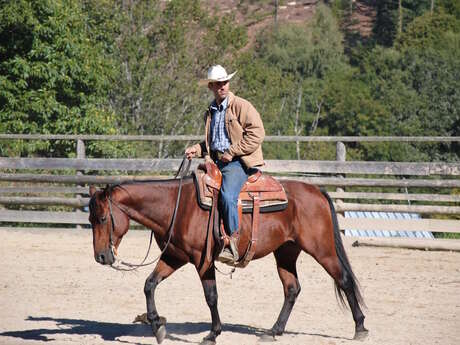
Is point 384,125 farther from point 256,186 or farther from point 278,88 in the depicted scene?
point 256,186

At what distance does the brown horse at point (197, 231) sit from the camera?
7152 mm

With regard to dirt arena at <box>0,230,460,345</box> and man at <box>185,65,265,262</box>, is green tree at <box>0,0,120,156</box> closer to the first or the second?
dirt arena at <box>0,230,460,345</box>

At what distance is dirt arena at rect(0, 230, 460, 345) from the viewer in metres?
7.76

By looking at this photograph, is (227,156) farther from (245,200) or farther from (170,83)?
(170,83)

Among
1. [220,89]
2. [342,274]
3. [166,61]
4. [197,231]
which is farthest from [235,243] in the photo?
[166,61]

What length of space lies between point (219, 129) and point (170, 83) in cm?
2113

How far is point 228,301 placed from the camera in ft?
30.4

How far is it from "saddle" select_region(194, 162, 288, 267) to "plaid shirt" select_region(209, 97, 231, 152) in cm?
22

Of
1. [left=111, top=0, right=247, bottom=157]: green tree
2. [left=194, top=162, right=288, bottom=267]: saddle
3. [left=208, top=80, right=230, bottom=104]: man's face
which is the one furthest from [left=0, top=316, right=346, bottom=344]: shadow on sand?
[left=111, top=0, right=247, bottom=157]: green tree

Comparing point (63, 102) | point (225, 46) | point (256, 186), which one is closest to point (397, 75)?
point (225, 46)

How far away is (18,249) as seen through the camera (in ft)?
41.4

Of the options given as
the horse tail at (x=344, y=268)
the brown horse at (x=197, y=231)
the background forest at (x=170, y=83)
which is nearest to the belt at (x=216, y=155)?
the brown horse at (x=197, y=231)

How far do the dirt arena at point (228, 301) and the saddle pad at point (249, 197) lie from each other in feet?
4.20

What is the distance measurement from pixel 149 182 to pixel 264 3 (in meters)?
99.6
